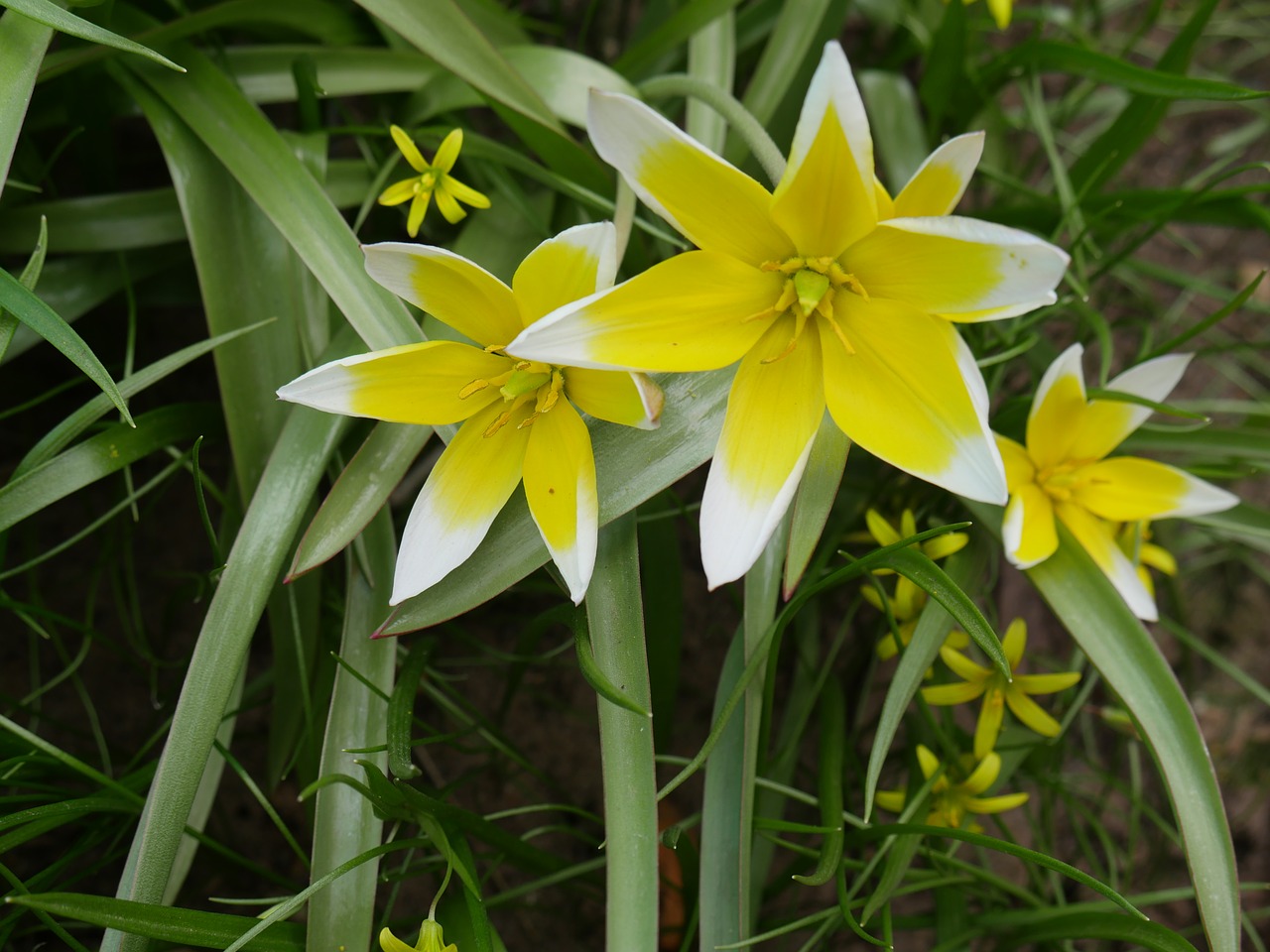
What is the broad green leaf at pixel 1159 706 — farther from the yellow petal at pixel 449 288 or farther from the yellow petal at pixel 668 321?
the yellow petal at pixel 449 288

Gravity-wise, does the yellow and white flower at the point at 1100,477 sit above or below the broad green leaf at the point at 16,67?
below

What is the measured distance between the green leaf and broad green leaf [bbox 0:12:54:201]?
52cm

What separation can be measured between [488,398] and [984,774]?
591 millimetres

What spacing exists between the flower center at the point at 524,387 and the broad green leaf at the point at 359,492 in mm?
106

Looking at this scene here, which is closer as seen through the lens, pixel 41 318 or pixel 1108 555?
pixel 41 318

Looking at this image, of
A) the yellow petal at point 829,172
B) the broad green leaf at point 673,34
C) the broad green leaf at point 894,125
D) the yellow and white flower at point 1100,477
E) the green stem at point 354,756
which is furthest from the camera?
the broad green leaf at point 894,125

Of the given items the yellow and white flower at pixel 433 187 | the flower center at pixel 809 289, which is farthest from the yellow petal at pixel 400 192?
the flower center at pixel 809 289

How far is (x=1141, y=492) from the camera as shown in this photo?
2.86 feet

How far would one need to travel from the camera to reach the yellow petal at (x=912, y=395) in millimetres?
592

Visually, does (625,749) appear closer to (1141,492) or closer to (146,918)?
(146,918)

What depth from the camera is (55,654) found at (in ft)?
3.67

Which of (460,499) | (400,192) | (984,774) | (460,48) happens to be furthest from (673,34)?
(984,774)

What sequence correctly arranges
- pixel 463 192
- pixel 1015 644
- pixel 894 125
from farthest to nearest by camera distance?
pixel 894 125 → pixel 1015 644 → pixel 463 192

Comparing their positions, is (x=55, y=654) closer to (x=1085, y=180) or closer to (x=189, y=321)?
(x=189, y=321)
